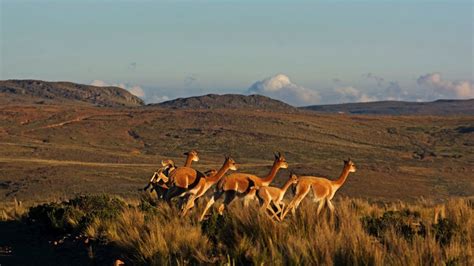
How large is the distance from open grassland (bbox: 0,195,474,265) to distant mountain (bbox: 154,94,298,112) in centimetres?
12203

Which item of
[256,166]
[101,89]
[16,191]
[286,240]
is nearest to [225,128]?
[256,166]

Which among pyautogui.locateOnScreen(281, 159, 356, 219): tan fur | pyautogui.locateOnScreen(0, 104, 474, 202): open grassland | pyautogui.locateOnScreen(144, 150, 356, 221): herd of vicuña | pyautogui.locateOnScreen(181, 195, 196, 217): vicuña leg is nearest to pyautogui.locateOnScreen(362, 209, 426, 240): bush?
pyautogui.locateOnScreen(144, 150, 356, 221): herd of vicuña

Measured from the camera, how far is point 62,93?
151 m

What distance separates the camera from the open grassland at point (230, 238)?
8.70 metres

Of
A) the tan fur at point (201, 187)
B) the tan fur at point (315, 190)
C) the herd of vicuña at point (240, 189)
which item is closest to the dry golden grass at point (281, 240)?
the tan fur at point (201, 187)

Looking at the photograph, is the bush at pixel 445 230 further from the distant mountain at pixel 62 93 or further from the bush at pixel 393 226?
the distant mountain at pixel 62 93

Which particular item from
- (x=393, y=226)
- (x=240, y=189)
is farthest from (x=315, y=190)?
(x=393, y=226)

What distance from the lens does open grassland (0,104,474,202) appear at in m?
43.5

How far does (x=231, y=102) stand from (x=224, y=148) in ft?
257

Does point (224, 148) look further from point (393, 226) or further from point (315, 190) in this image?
point (393, 226)

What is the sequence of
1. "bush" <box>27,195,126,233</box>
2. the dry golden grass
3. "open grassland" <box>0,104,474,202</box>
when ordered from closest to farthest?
the dry golden grass → "bush" <box>27,195,126,233</box> → "open grassland" <box>0,104,474,202</box>

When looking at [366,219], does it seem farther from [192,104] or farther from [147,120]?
[192,104]

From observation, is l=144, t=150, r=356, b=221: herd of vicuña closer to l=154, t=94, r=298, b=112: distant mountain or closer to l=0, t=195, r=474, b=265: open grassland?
l=0, t=195, r=474, b=265: open grassland

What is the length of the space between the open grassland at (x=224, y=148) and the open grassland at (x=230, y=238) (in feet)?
67.4
